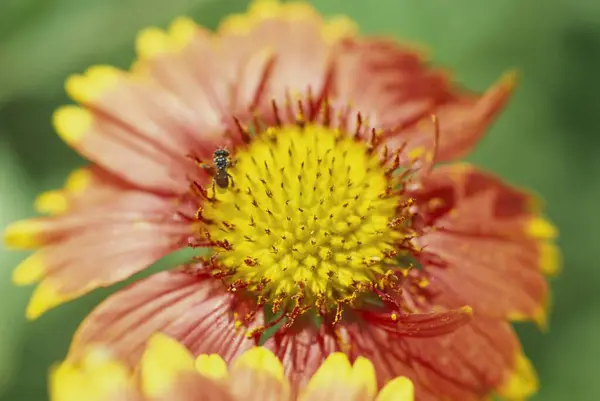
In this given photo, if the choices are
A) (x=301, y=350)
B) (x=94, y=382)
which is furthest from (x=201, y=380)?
(x=301, y=350)

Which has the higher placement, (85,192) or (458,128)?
(85,192)

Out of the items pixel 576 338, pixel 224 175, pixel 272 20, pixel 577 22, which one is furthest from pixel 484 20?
pixel 224 175

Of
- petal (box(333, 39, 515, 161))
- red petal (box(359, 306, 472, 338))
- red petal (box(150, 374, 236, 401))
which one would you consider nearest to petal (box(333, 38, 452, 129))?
petal (box(333, 39, 515, 161))

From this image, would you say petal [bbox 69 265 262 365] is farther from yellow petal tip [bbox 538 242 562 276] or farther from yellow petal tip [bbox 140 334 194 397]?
yellow petal tip [bbox 538 242 562 276]

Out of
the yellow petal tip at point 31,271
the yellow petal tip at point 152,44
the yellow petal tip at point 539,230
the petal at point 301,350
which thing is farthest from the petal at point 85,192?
the yellow petal tip at point 539,230

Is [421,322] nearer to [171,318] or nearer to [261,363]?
[261,363]

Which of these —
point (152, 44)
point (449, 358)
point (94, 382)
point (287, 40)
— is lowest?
point (449, 358)

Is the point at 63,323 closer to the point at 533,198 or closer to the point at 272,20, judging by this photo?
the point at 272,20

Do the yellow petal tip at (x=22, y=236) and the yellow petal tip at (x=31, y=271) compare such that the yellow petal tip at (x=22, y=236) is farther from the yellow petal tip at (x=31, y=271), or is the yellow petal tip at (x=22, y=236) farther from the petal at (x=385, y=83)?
the petal at (x=385, y=83)
